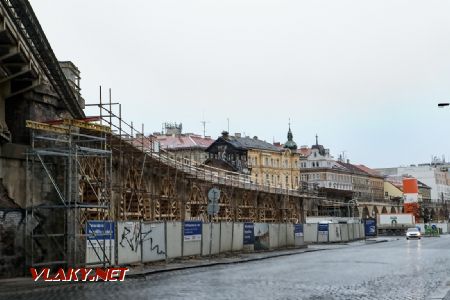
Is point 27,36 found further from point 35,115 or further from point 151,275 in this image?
point 151,275

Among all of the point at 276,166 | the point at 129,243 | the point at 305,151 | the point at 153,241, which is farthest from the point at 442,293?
the point at 305,151

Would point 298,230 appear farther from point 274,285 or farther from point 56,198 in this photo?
point 274,285

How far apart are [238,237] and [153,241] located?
1053 centimetres

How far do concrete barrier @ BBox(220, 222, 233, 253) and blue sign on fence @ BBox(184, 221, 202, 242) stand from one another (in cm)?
287

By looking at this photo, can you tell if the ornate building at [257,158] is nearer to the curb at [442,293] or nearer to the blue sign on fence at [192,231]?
the blue sign on fence at [192,231]

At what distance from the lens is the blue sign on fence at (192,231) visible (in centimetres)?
3147

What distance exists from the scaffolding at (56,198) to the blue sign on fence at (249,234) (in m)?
15.7

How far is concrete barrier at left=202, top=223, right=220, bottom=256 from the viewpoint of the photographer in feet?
110

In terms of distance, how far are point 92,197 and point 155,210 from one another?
9970 millimetres

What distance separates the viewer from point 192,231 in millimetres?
32125

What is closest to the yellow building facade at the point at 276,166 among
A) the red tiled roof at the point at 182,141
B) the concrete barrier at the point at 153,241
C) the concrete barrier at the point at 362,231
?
the red tiled roof at the point at 182,141

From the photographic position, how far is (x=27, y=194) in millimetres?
22422

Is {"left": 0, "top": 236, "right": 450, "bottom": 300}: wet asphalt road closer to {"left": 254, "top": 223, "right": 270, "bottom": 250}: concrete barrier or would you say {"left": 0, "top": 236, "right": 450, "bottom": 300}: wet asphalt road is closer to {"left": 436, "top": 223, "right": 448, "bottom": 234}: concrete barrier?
{"left": 254, "top": 223, "right": 270, "bottom": 250}: concrete barrier

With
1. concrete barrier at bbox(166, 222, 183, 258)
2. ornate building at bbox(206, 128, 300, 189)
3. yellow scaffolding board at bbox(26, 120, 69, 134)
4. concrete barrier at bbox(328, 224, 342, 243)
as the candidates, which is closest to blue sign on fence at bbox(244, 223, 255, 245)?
concrete barrier at bbox(166, 222, 183, 258)
